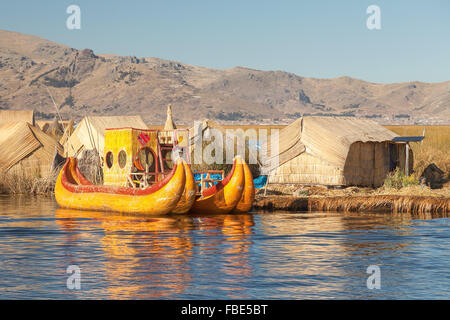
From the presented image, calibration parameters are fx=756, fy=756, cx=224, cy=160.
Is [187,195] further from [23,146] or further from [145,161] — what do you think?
[23,146]

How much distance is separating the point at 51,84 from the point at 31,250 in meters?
154

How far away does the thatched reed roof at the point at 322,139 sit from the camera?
2272 centimetres

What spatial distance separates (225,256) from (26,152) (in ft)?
54.8

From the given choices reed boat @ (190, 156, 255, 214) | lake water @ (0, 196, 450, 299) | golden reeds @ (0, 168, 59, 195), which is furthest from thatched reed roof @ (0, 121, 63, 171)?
reed boat @ (190, 156, 255, 214)

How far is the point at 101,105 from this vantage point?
15000 cm

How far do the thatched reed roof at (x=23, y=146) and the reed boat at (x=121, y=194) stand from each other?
6.09 meters

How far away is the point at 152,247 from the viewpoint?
509 inches

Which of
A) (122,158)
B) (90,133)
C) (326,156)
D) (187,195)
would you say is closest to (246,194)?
(187,195)

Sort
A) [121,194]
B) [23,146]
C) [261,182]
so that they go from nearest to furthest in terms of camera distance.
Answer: [121,194] < [261,182] < [23,146]

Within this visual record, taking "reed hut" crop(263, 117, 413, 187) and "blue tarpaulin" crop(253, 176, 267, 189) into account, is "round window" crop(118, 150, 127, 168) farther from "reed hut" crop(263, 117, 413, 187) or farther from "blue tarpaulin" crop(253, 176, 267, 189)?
"reed hut" crop(263, 117, 413, 187)

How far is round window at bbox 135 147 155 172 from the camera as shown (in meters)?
19.7

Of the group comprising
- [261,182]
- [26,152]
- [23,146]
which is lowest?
[261,182]
